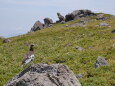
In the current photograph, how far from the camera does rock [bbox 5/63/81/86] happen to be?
32.0 ft

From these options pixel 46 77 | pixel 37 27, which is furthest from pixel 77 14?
pixel 46 77

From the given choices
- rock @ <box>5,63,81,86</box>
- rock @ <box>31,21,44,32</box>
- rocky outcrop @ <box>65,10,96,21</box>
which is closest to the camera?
rock @ <box>5,63,81,86</box>

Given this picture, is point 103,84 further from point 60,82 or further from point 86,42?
point 86,42

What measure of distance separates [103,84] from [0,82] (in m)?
7.88

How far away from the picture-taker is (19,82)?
9.91 meters

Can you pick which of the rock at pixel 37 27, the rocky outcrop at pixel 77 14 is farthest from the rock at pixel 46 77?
the rocky outcrop at pixel 77 14

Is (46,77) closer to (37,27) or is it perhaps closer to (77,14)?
(37,27)

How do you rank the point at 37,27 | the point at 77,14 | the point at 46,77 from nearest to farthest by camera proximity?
the point at 46,77, the point at 37,27, the point at 77,14

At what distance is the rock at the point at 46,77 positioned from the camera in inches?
384

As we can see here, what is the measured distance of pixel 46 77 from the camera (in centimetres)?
1008

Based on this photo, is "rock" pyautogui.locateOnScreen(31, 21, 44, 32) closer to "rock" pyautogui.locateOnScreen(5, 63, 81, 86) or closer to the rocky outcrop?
the rocky outcrop

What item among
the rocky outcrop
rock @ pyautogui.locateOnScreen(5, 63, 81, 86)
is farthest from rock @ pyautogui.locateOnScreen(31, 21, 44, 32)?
rock @ pyautogui.locateOnScreen(5, 63, 81, 86)

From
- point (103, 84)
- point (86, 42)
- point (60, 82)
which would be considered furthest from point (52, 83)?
point (86, 42)

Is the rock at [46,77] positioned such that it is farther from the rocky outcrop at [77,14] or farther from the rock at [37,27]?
the rocky outcrop at [77,14]
